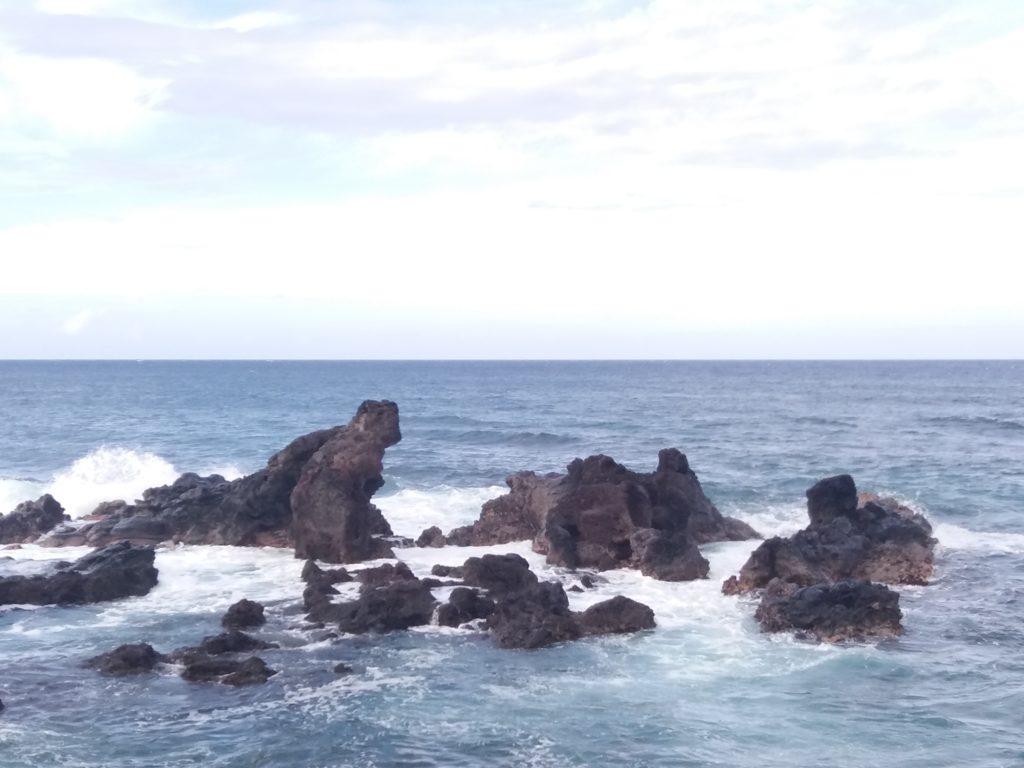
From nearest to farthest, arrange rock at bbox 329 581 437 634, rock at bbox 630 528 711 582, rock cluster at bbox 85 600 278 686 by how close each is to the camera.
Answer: rock cluster at bbox 85 600 278 686, rock at bbox 329 581 437 634, rock at bbox 630 528 711 582

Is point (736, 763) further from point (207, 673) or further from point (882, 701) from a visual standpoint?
point (207, 673)

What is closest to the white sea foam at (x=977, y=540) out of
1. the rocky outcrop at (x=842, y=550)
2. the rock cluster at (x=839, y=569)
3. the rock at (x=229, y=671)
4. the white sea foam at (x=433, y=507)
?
the rock cluster at (x=839, y=569)

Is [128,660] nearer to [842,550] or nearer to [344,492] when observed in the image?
[344,492]

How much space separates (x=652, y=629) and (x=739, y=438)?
46.3m

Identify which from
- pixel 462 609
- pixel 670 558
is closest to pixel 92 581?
pixel 462 609

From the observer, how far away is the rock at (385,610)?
83.0 ft

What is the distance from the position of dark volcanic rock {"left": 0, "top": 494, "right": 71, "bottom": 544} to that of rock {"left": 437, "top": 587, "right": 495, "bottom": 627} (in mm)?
19145

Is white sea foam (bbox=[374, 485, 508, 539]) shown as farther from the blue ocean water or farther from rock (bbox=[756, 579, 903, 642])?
rock (bbox=[756, 579, 903, 642])

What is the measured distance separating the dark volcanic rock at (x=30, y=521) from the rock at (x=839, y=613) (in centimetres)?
2661

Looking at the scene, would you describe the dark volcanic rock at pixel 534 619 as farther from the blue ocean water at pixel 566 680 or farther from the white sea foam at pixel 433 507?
the white sea foam at pixel 433 507

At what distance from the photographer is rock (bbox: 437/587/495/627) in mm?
25969

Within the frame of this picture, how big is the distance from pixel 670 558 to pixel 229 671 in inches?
552

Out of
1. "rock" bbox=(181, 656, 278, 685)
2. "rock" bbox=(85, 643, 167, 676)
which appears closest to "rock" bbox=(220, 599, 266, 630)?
"rock" bbox=(85, 643, 167, 676)

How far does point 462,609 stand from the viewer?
86.2ft
